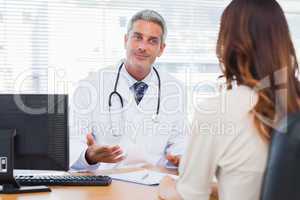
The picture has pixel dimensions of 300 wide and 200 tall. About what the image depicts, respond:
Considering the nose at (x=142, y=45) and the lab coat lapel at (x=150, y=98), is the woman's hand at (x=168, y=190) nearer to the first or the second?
the lab coat lapel at (x=150, y=98)

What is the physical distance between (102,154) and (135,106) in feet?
1.82

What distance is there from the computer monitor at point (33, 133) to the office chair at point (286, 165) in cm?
84

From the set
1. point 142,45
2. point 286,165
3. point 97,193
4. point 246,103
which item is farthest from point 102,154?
point 286,165

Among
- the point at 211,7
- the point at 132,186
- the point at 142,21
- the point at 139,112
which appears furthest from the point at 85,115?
the point at 211,7

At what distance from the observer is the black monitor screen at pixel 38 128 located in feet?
4.92

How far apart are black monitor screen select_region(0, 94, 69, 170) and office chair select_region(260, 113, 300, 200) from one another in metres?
0.83

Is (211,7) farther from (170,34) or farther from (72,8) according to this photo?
(72,8)

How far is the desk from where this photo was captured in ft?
4.87

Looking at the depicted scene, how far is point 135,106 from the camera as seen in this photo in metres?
2.34

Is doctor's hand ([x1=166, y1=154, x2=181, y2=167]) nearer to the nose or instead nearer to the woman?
the nose

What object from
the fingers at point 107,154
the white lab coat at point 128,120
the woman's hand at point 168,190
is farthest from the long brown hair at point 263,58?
the white lab coat at point 128,120

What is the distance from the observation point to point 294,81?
46.8 inches

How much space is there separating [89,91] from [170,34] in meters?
0.81

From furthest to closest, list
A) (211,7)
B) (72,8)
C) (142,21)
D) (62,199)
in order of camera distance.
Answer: (211,7) < (72,8) < (142,21) < (62,199)
